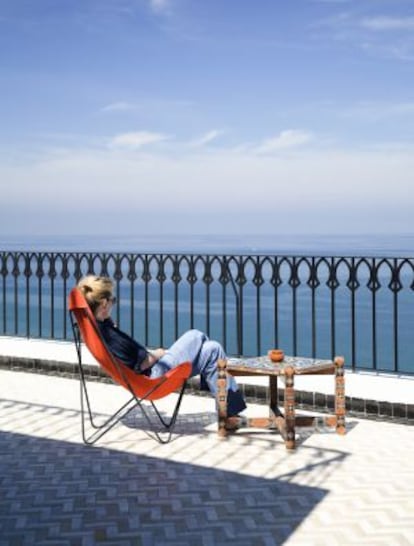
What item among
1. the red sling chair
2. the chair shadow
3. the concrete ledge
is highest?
the red sling chair

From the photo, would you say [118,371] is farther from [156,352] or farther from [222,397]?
[222,397]

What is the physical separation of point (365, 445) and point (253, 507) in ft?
4.66

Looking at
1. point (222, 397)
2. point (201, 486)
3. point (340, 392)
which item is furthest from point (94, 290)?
point (340, 392)

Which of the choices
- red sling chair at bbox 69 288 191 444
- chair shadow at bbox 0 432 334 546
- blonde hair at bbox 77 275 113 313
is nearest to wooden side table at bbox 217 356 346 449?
red sling chair at bbox 69 288 191 444

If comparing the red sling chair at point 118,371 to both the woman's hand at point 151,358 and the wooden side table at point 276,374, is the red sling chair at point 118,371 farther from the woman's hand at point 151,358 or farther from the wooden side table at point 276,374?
the wooden side table at point 276,374

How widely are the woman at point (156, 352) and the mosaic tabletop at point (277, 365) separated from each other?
159 millimetres

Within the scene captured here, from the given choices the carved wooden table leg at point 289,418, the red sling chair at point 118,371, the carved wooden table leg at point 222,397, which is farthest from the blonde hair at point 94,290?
the carved wooden table leg at point 289,418

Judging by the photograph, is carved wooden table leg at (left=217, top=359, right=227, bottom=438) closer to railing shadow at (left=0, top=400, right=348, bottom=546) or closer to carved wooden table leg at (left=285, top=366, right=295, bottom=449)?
railing shadow at (left=0, top=400, right=348, bottom=546)

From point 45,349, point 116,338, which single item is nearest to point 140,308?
point 45,349

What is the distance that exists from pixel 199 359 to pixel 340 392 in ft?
3.14

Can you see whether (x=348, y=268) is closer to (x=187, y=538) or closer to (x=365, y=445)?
(x=365, y=445)

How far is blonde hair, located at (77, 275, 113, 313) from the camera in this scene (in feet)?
16.4

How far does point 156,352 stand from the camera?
5.20 metres

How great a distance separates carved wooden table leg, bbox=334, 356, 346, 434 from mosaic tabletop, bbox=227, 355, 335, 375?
49 millimetres
